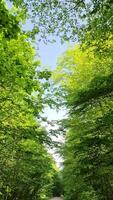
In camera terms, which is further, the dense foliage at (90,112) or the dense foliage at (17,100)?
the dense foliage at (90,112)

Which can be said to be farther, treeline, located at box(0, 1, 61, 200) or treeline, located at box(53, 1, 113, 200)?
treeline, located at box(53, 1, 113, 200)

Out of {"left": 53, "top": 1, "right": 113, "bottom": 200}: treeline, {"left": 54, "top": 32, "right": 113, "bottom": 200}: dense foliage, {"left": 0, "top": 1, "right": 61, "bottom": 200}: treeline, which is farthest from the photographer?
{"left": 54, "top": 32, "right": 113, "bottom": 200}: dense foliage

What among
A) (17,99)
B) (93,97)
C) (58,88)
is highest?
(58,88)

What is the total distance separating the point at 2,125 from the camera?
549 inches

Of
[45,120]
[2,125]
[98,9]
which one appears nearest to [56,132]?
[45,120]

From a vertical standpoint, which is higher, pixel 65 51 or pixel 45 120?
pixel 65 51

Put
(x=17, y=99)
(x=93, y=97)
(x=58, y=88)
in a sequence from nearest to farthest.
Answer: (x=93, y=97) < (x=17, y=99) < (x=58, y=88)

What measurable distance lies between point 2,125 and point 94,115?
8.85 meters

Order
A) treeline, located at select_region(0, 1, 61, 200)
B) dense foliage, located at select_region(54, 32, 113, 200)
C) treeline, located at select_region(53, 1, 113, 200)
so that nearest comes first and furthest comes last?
treeline, located at select_region(0, 1, 61, 200) → treeline, located at select_region(53, 1, 113, 200) → dense foliage, located at select_region(54, 32, 113, 200)

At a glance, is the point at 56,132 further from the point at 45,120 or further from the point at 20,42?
the point at 20,42

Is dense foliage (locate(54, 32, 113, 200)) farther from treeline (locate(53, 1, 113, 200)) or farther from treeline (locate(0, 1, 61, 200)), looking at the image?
treeline (locate(0, 1, 61, 200))

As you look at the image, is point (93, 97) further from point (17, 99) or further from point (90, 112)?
point (90, 112)

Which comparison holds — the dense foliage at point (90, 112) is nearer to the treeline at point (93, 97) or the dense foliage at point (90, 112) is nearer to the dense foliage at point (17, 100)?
the treeline at point (93, 97)

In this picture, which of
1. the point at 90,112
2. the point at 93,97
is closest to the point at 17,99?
the point at 93,97
